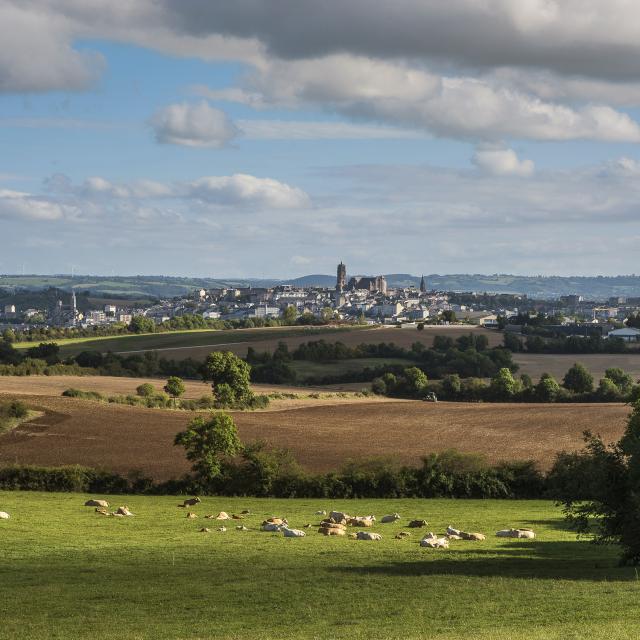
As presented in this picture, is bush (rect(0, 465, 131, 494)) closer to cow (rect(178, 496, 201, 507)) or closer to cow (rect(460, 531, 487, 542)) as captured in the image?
cow (rect(178, 496, 201, 507))

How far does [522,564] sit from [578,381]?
93.5 metres

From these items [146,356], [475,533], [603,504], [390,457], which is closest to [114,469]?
[390,457]

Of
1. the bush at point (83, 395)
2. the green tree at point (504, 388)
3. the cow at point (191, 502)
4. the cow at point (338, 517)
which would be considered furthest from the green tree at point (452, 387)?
the cow at point (338, 517)

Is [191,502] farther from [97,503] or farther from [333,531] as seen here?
[333,531]

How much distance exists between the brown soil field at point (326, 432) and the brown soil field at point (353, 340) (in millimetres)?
60694

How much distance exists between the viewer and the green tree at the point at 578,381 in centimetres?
12431

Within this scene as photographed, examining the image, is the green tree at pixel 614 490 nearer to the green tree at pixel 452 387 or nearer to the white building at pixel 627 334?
the green tree at pixel 452 387

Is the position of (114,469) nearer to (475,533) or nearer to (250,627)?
(475,533)

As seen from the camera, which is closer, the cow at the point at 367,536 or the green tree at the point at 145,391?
the cow at the point at 367,536

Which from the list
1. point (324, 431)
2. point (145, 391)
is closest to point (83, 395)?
point (145, 391)

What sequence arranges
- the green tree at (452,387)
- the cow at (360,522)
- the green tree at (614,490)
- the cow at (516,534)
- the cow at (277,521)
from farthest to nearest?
the green tree at (452,387)
the cow at (360,522)
the cow at (277,521)
the cow at (516,534)
the green tree at (614,490)

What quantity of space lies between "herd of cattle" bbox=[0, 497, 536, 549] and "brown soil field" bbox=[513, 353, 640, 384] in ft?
297

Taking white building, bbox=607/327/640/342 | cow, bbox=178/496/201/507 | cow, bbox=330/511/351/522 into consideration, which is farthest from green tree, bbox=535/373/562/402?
cow, bbox=330/511/351/522

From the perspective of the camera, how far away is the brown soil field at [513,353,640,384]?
13988 centimetres
